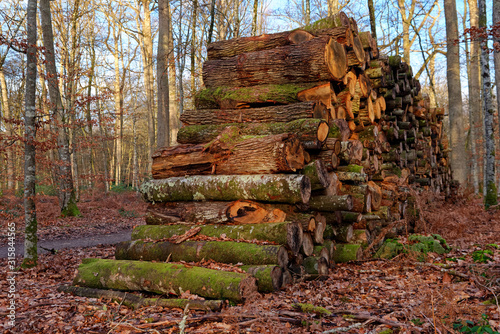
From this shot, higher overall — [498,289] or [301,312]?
[498,289]

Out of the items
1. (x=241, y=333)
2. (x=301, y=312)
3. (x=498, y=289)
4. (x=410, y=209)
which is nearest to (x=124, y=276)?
(x=241, y=333)

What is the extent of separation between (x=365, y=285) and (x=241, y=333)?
86.1 inches

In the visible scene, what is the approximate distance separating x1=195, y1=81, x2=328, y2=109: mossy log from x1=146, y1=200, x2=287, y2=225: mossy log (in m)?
2.25

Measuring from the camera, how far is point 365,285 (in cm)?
470

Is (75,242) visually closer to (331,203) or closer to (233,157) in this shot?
(233,157)

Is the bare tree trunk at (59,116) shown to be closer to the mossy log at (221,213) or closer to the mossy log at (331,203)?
the mossy log at (221,213)

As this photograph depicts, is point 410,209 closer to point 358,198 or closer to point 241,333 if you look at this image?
point 358,198

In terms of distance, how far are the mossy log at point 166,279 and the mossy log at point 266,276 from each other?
3.8 inches

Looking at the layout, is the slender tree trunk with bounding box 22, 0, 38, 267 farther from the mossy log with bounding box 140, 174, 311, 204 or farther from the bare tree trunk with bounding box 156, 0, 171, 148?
the bare tree trunk with bounding box 156, 0, 171, 148

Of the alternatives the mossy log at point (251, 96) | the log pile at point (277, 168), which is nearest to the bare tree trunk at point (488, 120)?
the log pile at point (277, 168)

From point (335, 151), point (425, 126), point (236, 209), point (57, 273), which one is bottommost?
point (57, 273)

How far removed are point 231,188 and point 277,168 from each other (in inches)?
32.3

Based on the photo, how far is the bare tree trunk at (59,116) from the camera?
10969 millimetres

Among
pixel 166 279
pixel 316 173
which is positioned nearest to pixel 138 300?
pixel 166 279
